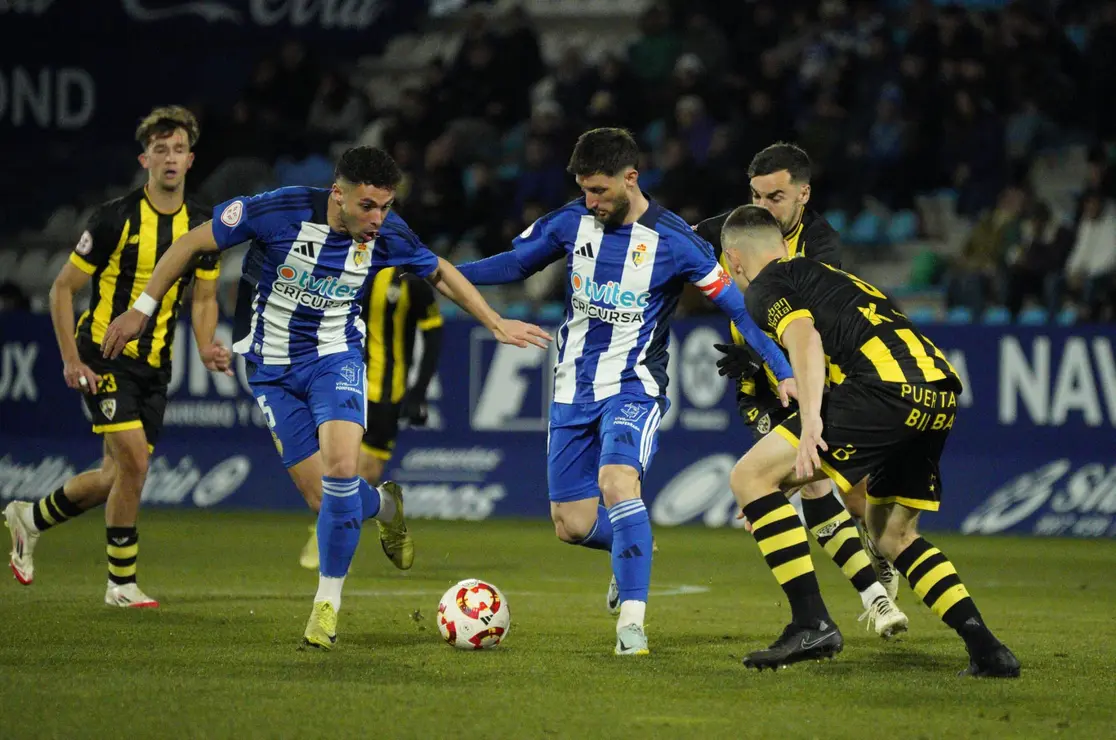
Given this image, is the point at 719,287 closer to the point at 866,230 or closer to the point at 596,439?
the point at 596,439

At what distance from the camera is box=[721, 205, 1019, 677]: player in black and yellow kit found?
6.30 m

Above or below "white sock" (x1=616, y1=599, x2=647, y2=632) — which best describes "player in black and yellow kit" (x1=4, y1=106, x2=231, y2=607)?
above

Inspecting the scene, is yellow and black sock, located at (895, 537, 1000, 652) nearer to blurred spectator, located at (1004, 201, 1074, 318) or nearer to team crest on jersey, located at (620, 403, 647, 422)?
team crest on jersey, located at (620, 403, 647, 422)

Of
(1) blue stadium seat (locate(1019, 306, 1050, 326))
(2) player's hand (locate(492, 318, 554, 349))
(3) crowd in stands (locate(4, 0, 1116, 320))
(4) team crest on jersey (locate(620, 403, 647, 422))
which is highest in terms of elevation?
(3) crowd in stands (locate(4, 0, 1116, 320))

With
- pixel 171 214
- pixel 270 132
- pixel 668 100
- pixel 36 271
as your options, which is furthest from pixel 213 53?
pixel 171 214

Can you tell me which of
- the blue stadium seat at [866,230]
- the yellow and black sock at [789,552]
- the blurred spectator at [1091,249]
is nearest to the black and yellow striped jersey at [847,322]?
the yellow and black sock at [789,552]

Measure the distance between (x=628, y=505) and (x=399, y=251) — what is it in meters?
1.60

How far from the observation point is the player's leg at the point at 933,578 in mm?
6250

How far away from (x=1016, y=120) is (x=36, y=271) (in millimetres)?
11723

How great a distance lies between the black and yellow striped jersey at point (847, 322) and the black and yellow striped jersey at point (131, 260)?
3.46m

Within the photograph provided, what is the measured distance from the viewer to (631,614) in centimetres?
684

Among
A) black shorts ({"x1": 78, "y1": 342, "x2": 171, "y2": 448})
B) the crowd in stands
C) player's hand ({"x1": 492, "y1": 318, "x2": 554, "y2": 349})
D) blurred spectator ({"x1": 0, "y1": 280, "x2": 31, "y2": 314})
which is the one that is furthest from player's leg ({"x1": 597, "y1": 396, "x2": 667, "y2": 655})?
blurred spectator ({"x1": 0, "y1": 280, "x2": 31, "y2": 314})

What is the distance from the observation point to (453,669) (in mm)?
6391

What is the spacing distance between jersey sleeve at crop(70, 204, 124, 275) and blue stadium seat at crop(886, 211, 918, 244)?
34.5ft
